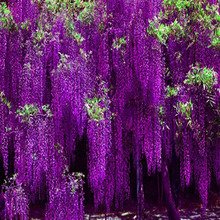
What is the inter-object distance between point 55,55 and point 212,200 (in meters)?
9.92

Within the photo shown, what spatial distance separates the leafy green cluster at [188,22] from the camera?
7.40 meters

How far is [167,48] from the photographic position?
806cm

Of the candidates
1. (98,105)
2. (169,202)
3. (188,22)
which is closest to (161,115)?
(98,105)

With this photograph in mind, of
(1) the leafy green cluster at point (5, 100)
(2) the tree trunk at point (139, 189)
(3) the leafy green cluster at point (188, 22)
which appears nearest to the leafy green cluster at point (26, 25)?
(1) the leafy green cluster at point (5, 100)

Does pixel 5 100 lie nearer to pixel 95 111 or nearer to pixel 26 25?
pixel 26 25

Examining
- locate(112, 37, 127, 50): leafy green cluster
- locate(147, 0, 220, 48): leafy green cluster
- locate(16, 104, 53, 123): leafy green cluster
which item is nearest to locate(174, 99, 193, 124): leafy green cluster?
locate(147, 0, 220, 48): leafy green cluster

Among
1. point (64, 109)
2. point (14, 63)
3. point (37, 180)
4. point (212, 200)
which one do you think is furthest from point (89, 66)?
point (212, 200)

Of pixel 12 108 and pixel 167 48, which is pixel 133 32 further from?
pixel 12 108

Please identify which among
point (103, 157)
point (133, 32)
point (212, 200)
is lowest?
point (212, 200)

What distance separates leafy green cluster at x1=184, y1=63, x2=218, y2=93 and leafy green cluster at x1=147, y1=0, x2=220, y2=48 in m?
0.82

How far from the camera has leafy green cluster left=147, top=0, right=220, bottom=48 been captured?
740cm

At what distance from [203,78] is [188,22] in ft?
6.21

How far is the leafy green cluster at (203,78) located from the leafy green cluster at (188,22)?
0.82 metres

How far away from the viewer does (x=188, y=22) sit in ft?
26.4
